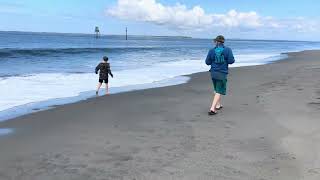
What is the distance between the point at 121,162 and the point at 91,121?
312 centimetres

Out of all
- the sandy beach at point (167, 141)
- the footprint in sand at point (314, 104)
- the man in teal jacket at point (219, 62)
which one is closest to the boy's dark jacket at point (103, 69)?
the sandy beach at point (167, 141)

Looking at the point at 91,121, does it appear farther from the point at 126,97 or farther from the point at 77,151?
the point at 126,97

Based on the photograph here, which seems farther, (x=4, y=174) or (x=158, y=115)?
(x=158, y=115)

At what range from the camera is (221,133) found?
7703 mm

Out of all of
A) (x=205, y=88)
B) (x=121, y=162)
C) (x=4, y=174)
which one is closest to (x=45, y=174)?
(x=4, y=174)

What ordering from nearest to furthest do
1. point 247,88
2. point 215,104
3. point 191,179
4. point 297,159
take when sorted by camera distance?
point 191,179, point 297,159, point 215,104, point 247,88

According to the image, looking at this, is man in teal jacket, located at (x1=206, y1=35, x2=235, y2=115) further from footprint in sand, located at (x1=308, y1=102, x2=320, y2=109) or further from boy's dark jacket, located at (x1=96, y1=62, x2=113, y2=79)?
boy's dark jacket, located at (x1=96, y1=62, x2=113, y2=79)

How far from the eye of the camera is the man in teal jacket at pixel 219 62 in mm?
9383

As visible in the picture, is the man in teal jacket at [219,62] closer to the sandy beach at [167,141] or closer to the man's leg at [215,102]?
the man's leg at [215,102]

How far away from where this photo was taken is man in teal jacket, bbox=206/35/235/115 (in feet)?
30.8

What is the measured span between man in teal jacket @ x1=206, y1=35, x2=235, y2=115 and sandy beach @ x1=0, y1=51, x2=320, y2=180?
49 centimetres

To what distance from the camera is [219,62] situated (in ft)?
31.2

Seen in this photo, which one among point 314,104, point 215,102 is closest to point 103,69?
point 215,102

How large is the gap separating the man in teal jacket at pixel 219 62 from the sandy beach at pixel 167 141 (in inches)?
19.3
